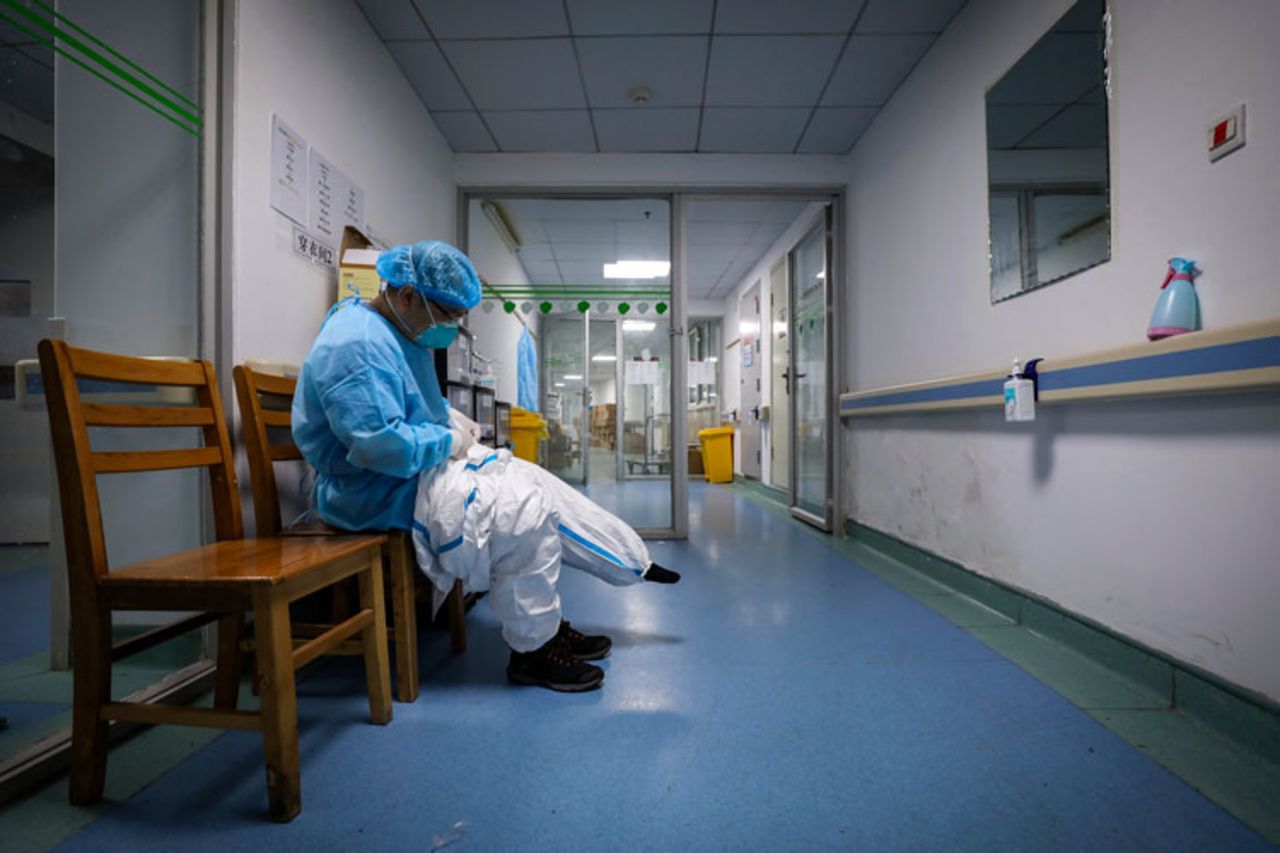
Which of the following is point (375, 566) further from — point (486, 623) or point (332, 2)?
point (332, 2)

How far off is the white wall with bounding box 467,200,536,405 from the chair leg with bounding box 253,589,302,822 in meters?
3.06

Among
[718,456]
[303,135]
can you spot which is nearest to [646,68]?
[303,135]

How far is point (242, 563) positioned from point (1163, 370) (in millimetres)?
2169

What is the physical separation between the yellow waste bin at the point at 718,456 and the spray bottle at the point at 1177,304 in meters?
5.87

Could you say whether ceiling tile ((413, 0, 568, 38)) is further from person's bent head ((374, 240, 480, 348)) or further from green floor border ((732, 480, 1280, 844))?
green floor border ((732, 480, 1280, 844))

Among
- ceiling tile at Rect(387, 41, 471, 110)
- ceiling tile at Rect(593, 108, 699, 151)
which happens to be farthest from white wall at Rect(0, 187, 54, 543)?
ceiling tile at Rect(593, 108, 699, 151)

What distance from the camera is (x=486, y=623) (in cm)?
221

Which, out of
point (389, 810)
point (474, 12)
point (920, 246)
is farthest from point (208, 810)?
point (920, 246)

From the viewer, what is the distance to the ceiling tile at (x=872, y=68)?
268cm

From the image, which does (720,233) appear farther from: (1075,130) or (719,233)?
(1075,130)

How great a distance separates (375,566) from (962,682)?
5.44 feet

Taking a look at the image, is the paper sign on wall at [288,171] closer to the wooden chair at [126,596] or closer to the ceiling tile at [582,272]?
the wooden chair at [126,596]

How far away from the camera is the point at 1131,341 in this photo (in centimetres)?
157

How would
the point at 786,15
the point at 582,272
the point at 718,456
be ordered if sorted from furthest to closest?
the point at 718,456, the point at 582,272, the point at 786,15
